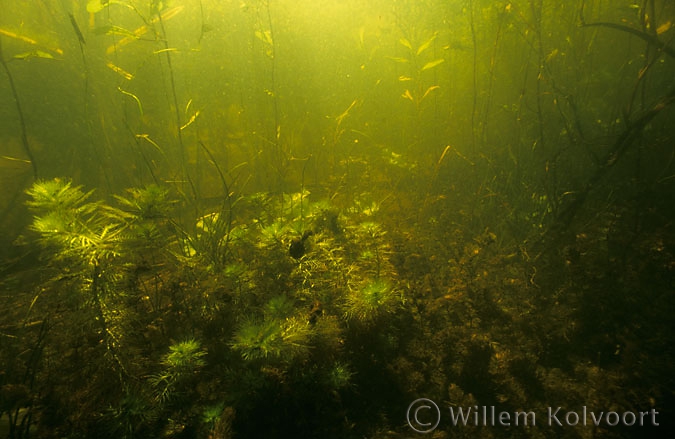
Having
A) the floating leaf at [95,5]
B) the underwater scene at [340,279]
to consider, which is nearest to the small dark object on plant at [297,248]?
the underwater scene at [340,279]

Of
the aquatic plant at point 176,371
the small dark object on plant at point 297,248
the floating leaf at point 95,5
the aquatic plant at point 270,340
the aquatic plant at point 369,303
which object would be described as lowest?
the aquatic plant at point 176,371

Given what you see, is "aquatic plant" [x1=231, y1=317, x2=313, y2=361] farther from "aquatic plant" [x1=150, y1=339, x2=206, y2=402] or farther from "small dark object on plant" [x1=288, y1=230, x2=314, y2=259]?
"small dark object on plant" [x1=288, y1=230, x2=314, y2=259]

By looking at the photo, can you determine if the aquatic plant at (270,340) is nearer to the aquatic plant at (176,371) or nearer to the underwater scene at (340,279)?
the underwater scene at (340,279)

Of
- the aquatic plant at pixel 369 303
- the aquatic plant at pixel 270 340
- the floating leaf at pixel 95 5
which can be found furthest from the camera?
the floating leaf at pixel 95 5

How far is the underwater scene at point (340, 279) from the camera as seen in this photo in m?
1.09

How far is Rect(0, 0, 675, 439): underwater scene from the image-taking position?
3.58 ft

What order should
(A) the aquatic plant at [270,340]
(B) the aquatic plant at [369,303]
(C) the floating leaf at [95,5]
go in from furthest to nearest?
(C) the floating leaf at [95,5] → (B) the aquatic plant at [369,303] → (A) the aquatic plant at [270,340]

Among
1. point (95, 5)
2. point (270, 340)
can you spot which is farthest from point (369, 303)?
point (95, 5)

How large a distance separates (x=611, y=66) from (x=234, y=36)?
3916 mm

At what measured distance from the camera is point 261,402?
3.67 feet

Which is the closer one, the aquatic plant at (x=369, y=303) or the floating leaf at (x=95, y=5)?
the aquatic plant at (x=369, y=303)

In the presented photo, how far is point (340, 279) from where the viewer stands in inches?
60.1

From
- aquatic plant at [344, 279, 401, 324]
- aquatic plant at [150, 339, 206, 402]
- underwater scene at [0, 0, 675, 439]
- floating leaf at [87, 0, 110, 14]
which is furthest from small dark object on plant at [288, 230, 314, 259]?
floating leaf at [87, 0, 110, 14]

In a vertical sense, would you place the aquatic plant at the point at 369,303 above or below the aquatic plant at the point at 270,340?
above
